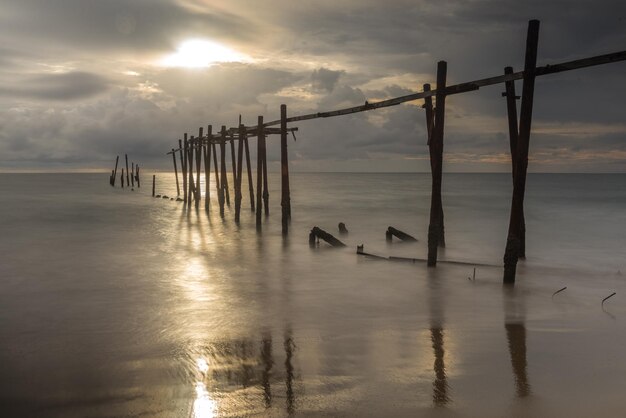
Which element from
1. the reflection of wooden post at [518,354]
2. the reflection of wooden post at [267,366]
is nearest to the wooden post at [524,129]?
the reflection of wooden post at [518,354]

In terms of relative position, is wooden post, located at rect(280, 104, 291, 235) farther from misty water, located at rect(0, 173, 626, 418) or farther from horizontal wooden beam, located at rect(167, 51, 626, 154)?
misty water, located at rect(0, 173, 626, 418)

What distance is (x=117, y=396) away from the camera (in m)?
4.50

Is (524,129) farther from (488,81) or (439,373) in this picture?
(439,373)

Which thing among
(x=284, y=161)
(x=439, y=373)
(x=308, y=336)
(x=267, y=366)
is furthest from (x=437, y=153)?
(x=284, y=161)

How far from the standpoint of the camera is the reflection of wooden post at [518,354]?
457 cm

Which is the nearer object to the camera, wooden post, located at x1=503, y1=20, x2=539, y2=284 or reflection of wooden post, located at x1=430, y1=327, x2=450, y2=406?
reflection of wooden post, located at x1=430, y1=327, x2=450, y2=406

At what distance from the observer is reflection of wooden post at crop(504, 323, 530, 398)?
15.0 ft

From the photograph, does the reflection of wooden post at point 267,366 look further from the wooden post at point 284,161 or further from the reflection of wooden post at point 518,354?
the wooden post at point 284,161

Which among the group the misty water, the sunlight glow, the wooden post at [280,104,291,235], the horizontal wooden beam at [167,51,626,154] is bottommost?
the misty water

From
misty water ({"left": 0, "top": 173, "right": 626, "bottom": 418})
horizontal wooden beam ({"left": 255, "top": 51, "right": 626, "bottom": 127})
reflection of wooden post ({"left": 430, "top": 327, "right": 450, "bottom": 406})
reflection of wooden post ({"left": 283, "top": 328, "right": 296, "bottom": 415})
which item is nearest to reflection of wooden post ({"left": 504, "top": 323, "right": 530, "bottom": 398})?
misty water ({"left": 0, "top": 173, "right": 626, "bottom": 418})

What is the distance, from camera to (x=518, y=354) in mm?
5441

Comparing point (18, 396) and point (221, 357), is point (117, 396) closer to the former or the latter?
point (18, 396)

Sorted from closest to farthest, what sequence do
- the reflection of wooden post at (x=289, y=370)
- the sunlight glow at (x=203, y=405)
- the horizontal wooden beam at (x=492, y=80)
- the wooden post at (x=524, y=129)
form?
the sunlight glow at (x=203, y=405) → the reflection of wooden post at (x=289, y=370) → the horizontal wooden beam at (x=492, y=80) → the wooden post at (x=524, y=129)

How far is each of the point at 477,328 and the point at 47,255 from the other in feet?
38.8
